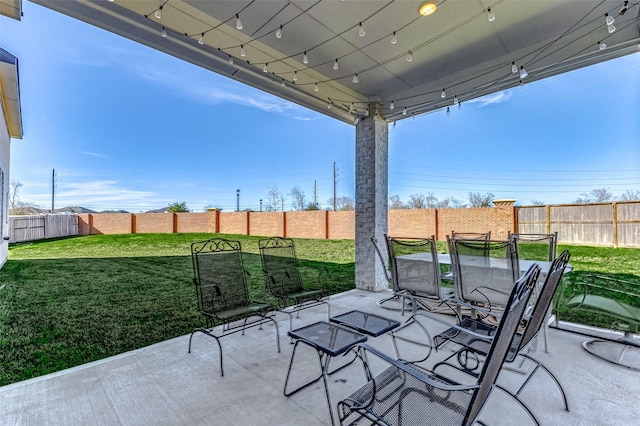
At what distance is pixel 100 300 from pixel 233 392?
362cm

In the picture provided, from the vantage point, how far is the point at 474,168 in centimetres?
1530

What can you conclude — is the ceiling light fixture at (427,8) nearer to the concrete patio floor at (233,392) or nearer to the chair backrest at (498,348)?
the chair backrest at (498,348)

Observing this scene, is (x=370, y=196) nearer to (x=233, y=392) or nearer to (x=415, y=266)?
(x=415, y=266)

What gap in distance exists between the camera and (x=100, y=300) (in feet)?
14.5

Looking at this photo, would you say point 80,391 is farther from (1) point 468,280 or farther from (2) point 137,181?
(2) point 137,181

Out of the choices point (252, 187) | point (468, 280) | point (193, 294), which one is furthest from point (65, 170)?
point (468, 280)

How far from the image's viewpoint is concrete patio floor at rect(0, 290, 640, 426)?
68.4 inches

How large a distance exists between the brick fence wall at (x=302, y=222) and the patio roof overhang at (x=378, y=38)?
5804 millimetres

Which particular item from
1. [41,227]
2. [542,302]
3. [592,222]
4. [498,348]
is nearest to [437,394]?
[498,348]

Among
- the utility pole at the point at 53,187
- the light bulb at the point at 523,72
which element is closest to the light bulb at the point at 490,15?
the light bulb at the point at 523,72

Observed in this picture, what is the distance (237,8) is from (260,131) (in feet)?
54.4

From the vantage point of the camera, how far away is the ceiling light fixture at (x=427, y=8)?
8.73 ft

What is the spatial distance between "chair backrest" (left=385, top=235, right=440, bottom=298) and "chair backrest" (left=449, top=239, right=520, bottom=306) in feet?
0.68

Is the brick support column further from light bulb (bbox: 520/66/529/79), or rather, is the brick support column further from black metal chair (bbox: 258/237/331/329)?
light bulb (bbox: 520/66/529/79)
